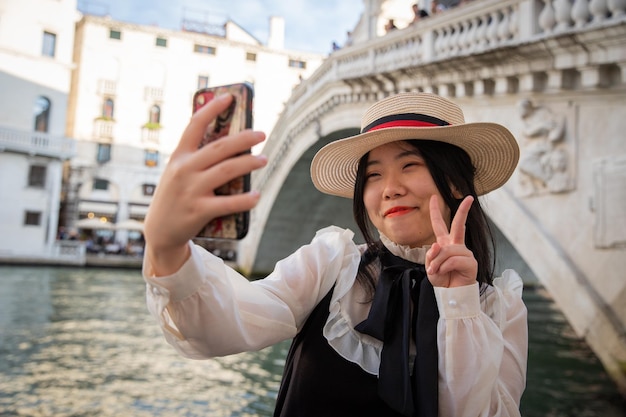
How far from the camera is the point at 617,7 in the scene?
289cm

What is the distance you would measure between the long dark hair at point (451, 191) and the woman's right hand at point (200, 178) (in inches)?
18.8

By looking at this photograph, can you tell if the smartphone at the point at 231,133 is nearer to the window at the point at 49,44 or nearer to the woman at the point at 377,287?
the woman at the point at 377,287

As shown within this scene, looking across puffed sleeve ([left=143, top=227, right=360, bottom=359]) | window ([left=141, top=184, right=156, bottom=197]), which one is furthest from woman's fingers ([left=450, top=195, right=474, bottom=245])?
window ([left=141, top=184, right=156, bottom=197])

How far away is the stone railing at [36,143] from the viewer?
13219 millimetres

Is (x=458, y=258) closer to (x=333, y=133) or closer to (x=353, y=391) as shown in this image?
(x=353, y=391)

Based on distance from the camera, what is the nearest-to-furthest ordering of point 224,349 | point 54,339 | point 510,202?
point 224,349 → point 510,202 → point 54,339

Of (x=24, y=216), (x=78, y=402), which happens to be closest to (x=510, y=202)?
(x=78, y=402)

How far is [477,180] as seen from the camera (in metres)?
1.27

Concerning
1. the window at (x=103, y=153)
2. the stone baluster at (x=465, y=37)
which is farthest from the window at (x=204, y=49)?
the stone baluster at (x=465, y=37)

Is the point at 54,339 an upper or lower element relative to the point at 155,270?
lower

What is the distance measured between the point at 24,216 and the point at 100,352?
10.3 metres

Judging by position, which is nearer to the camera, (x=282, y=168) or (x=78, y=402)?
(x=78, y=402)

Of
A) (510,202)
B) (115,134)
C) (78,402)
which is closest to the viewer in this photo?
(78,402)

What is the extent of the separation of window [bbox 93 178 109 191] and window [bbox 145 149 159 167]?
1450mm
